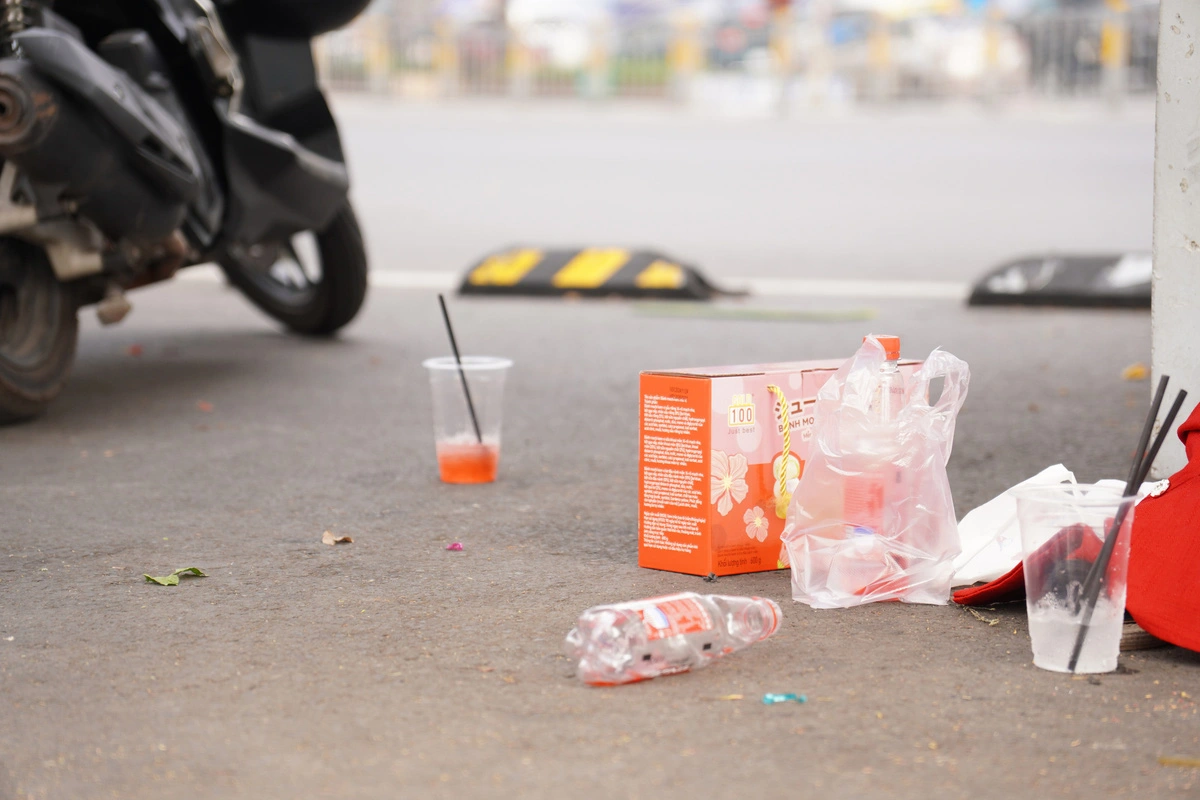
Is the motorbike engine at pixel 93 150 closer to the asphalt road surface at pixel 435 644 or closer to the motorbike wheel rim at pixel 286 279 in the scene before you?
the asphalt road surface at pixel 435 644

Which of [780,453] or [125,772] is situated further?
[780,453]

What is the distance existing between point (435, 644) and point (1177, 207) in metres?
2.27

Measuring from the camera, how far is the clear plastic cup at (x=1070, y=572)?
8.49 ft

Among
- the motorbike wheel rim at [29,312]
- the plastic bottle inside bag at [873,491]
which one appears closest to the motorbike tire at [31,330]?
the motorbike wheel rim at [29,312]

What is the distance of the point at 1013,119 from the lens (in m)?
22.8

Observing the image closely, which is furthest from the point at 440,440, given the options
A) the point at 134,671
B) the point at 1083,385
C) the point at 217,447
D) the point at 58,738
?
the point at 1083,385

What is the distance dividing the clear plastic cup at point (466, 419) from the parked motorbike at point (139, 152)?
130cm

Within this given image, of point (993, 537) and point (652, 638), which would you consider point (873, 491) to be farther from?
point (652, 638)

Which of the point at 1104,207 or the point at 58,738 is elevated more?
the point at 58,738

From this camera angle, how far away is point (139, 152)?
463 cm

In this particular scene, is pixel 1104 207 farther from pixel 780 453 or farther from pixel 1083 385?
pixel 780 453

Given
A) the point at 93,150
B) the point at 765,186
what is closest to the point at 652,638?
the point at 93,150

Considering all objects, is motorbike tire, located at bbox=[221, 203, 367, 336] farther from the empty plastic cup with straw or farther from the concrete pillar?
the concrete pillar

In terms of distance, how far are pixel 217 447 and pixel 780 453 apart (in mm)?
2133
